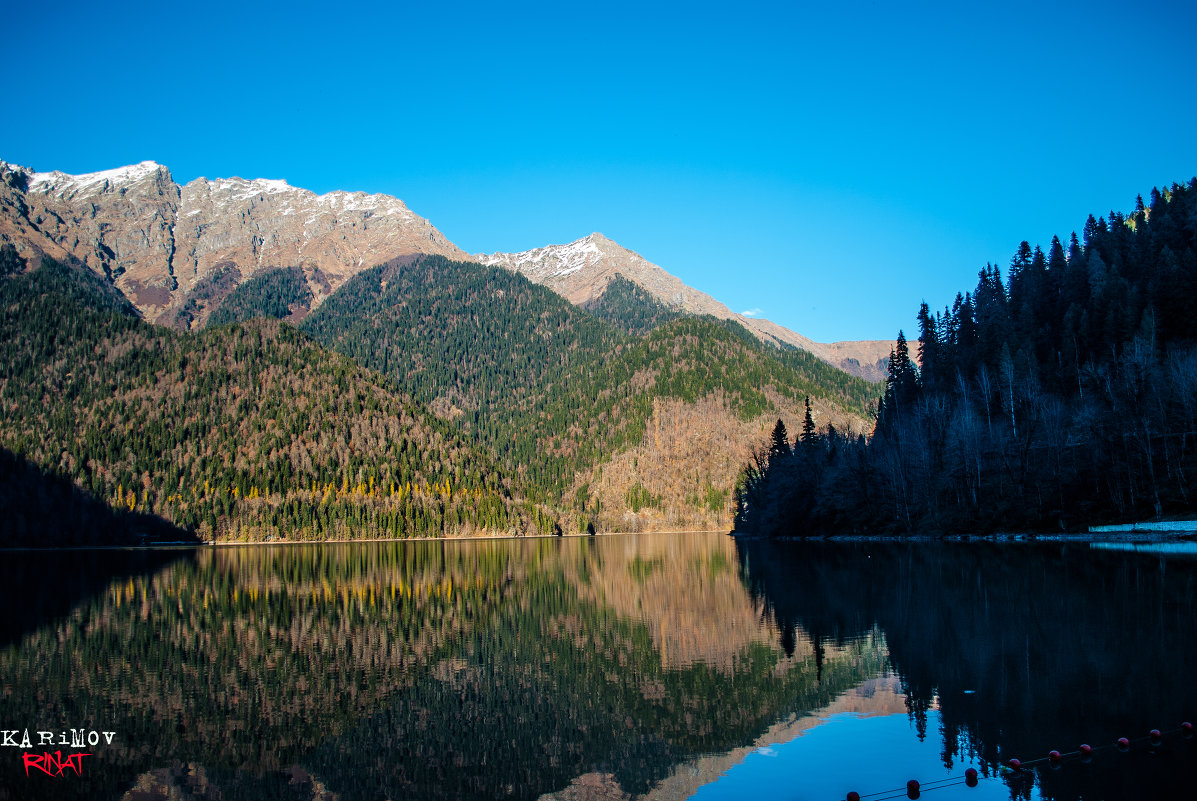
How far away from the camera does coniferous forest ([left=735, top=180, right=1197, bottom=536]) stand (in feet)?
250

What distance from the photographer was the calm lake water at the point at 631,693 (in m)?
18.1

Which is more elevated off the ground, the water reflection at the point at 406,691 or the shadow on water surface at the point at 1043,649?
the shadow on water surface at the point at 1043,649

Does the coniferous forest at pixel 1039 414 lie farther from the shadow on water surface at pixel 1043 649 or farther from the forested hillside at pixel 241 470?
the forested hillside at pixel 241 470

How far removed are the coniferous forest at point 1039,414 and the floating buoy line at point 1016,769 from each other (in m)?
63.6

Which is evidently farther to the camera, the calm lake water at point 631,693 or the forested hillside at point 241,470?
the forested hillside at point 241,470

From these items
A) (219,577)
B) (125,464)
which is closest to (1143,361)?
(219,577)

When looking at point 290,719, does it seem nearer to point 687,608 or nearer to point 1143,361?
point 687,608
